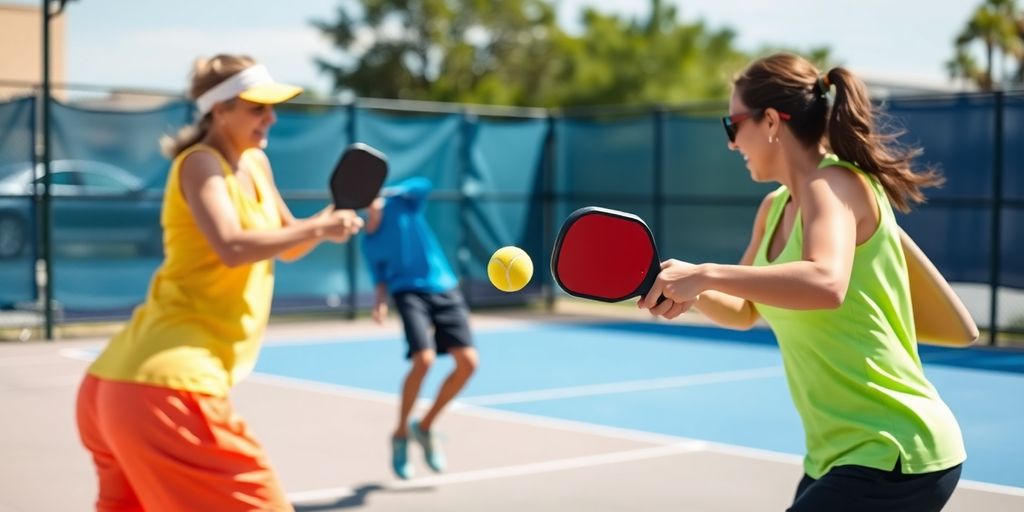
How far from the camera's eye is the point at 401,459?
253 inches

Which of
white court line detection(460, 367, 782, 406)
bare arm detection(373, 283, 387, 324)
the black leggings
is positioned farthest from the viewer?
white court line detection(460, 367, 782, 406)

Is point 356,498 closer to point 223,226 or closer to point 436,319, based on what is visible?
point 436,319

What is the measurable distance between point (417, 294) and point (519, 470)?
117cm

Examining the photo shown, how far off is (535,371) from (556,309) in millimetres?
5814

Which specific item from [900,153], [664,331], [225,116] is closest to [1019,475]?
[900,153]

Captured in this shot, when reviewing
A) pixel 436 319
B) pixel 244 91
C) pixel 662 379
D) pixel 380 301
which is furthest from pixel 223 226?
pixel 662 379

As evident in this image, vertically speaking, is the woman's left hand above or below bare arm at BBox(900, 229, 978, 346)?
above

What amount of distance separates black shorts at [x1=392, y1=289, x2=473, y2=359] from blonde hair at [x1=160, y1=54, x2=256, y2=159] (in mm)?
3231

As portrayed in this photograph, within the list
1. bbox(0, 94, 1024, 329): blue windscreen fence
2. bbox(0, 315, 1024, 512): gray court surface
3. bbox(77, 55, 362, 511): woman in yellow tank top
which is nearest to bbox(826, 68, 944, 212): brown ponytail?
bbox(77, 55, 362, 511): woman in yellow tank top

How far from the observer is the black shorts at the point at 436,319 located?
693 centimetres

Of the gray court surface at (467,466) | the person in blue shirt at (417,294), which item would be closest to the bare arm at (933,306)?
the gray court surface at (467,466)

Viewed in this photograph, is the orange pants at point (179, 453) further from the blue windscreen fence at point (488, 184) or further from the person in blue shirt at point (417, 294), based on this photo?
the blue windscreen fence at point (488, 184)

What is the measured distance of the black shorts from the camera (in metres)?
6.93

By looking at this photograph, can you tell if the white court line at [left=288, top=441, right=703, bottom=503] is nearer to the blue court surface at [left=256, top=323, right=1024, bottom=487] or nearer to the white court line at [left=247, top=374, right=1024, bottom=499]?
the white court line at [left=247, top=374, right=1024, bottom=499]
